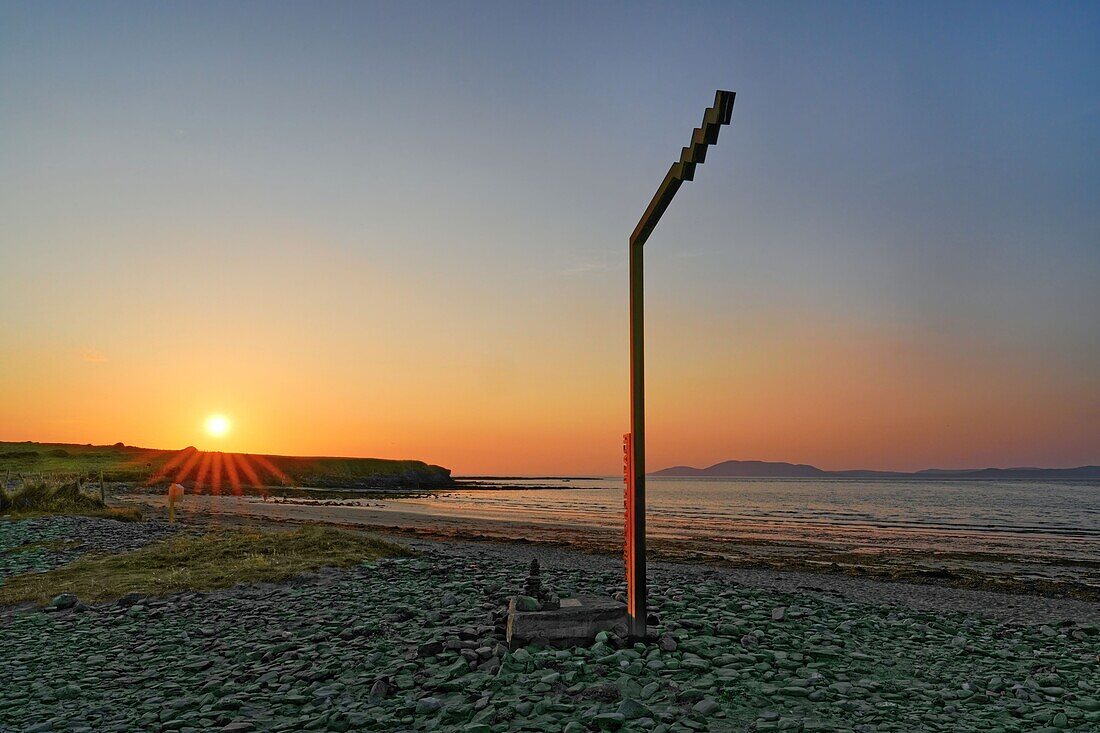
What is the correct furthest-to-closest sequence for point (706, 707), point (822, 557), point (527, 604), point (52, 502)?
point (52, 502) → point (822, 557) → point (527, 604) → point (706, 707)

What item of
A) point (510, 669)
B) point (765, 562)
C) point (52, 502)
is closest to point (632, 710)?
point (510, 669)

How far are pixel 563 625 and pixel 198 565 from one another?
11.4 meters

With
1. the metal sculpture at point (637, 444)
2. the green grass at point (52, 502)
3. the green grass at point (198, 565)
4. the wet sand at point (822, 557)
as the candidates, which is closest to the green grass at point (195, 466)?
the green grass at point (52, 502)

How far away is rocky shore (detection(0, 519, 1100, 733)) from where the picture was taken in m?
6.74

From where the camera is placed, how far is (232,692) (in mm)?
7664

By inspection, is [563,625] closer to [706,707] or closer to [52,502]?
[706,707]

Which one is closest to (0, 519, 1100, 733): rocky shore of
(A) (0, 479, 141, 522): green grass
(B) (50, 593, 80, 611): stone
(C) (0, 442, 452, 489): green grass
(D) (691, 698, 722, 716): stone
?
(D) (691, 698, 722, 716): stone

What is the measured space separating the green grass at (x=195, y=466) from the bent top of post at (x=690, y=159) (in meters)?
82.5

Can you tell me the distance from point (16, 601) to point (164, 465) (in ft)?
323

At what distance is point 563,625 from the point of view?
8.84 meters

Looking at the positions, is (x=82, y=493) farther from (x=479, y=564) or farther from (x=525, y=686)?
(x=525, y=686)

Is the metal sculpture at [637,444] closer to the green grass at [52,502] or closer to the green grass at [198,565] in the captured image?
the green grass at [198,565]

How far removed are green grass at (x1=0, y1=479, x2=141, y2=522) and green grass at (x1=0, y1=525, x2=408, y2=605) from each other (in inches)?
506

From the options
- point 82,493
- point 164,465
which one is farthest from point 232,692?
point 164,465
